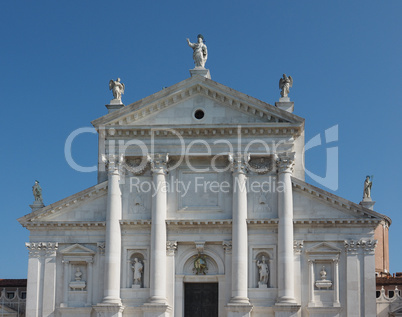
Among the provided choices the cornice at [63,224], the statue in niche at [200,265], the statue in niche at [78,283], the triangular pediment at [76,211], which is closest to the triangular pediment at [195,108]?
the triangular pediment at [76,211]

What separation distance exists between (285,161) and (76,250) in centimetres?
971

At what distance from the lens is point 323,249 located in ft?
108

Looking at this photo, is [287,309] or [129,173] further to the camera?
[129,173]

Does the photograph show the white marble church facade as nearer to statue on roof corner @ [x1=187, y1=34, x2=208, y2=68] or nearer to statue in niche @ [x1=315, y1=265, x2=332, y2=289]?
statue in niche @ [x1=315, y1=265, x2=332, y2=289]

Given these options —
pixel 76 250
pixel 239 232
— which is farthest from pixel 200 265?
pixel 76 250

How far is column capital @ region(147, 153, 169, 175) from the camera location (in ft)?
110

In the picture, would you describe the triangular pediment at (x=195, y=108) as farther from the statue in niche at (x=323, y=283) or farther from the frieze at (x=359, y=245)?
the statue in niche at (x=323, y=283)

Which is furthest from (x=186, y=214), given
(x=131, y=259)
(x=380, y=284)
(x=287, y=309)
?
(x=380, y=284)

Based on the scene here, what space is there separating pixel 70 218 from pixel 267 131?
9.31m

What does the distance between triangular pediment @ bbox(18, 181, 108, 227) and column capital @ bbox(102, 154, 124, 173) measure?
0.73 meters

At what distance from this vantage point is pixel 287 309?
31.8m

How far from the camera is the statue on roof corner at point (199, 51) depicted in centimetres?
3503

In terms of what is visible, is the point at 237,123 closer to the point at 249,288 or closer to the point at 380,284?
the point at 249,288

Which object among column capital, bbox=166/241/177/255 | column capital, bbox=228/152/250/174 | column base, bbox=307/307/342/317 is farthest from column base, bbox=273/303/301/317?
column capital, bbox=228/152/250/174
